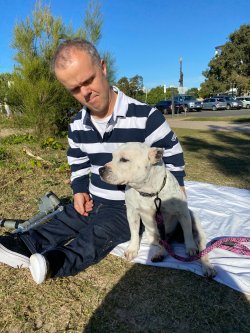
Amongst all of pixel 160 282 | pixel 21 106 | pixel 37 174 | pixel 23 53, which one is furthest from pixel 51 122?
pixel 160 282

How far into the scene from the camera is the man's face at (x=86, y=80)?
267 cm

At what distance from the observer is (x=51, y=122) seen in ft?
30.1

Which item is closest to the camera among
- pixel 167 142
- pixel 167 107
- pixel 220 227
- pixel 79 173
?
pixel 167 142

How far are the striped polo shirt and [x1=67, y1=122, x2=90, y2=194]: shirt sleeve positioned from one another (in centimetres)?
3

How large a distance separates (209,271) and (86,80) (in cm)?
178

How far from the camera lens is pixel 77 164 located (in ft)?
11.2

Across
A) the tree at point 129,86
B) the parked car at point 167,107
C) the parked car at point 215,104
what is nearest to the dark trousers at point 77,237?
the tree at point 129,86

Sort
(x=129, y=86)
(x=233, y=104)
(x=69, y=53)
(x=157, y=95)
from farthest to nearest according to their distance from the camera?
(x=157, y=95) < (x=233, y=104) < (x=129, y=86) < (x=69, y=53)

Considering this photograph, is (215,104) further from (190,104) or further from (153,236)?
(153,236)

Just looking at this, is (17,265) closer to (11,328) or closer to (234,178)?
(11,328)

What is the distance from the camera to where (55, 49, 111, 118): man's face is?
267 centimetres

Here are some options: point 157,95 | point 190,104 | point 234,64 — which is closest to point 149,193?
point 190,104

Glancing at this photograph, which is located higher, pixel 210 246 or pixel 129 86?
pixel 129 86

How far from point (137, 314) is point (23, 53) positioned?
8.09 m
